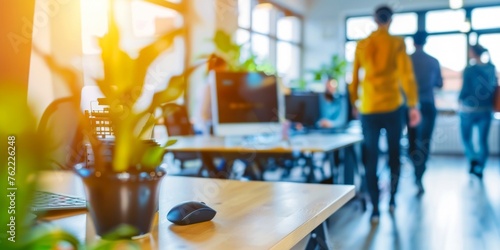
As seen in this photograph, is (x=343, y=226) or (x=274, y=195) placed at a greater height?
(x=274, y=195)

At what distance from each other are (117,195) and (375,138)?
3285mm

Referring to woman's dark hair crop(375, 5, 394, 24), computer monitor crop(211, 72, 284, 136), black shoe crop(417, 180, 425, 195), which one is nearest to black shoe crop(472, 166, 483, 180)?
black shoe crop(417, 180, 425, 195)

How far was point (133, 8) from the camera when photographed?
6.25 metres

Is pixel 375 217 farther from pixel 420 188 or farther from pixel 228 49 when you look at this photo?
pixel 228 49

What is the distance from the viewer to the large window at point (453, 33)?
946 centimetres

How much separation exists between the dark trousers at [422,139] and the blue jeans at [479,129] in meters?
1.20

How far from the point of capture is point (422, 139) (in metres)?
5.38

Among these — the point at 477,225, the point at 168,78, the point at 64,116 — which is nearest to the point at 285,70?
the point at 477,225

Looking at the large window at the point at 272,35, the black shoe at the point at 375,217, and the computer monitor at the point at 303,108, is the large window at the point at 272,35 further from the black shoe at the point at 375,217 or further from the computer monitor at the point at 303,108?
the black shoe at the point at 375,217

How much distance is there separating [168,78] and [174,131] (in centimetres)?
360

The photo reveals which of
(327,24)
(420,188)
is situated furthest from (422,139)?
(327,24)

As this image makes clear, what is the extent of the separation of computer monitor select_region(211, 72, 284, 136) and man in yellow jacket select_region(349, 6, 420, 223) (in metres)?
0.83

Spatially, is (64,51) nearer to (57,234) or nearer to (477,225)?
(57,234)

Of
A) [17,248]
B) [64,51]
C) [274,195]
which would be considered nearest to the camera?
[17,248]
